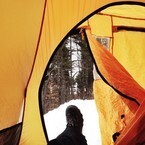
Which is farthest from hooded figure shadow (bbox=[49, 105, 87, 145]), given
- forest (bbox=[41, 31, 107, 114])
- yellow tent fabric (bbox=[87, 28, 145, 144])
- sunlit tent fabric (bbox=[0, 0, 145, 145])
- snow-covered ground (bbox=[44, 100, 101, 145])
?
forest (bbox=[41, 31, 107, 114])

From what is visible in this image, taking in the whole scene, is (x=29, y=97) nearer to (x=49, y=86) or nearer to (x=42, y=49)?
(x=42, y=49)

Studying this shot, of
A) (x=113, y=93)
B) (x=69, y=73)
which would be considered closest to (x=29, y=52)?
(x=113, y=93)

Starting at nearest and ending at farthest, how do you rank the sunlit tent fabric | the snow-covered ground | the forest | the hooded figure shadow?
the sunlit tent fabric < the hooded figure shadow < the snow-covered ground < the forest

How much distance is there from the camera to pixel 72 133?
1.73 m

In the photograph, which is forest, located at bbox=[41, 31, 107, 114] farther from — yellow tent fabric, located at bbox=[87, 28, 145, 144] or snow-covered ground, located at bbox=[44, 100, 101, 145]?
yellow tent fabric, located at bbox=[87, 28, 145, 144]

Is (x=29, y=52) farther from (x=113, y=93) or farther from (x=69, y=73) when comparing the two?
(x=69, y=73)

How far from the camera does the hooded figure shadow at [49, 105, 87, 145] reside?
1674 millimetres

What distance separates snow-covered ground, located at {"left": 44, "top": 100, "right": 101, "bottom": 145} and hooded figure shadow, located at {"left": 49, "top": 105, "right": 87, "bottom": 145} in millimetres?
616

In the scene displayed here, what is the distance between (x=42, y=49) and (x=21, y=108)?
29cm

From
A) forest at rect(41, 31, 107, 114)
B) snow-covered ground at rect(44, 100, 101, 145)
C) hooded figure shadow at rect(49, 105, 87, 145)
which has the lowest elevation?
snow-covered ground at rect(44, 100, 101, 145)

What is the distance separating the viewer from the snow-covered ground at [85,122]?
8.16 feet

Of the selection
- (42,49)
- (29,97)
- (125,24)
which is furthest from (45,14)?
(125,24)

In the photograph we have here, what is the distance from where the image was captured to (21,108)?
4.52 feet

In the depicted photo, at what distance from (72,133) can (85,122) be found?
0.94m
